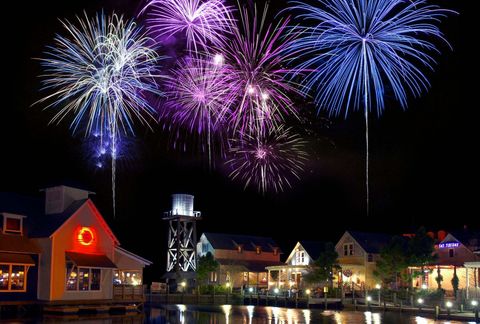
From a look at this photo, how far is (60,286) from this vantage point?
3716 cm

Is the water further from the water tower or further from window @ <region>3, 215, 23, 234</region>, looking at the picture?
the water tower

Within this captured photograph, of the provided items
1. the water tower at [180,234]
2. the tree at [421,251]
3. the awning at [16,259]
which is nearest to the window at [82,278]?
the awning at [16,259]

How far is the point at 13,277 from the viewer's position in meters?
36.1

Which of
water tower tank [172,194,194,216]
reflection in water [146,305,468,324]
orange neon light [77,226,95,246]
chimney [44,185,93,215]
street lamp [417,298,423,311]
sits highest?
water tower tank [172,194,194,216]

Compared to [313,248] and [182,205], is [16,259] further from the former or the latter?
[313,248]

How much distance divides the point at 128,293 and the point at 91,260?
445cm

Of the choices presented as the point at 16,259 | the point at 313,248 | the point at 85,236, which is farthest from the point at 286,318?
the point at 313,248

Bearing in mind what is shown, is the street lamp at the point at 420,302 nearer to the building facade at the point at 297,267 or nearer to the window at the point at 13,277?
the building facade at the point at 297,267

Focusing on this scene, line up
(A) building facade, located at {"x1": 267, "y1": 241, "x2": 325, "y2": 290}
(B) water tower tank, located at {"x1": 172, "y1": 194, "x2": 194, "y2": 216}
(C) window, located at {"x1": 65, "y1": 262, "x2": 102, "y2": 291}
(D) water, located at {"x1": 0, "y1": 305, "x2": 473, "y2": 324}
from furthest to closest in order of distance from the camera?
(B) water tower tank, located at {"x1": 172, "y1": 194, "x2": 194, "y2": 216} < (A) building facade, located at {"x1": 267, "y1": 241, "x2": 325, "y2": 290} < (C) window, located at {"x1": 65, "y1": 262, "x2": 102, "y2": 291} < (D) water, located at {"x1": 0, "y1": 305, "x2": 473, "y2": 324}

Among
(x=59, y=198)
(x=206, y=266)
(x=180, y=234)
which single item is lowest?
(x=206, y=266)

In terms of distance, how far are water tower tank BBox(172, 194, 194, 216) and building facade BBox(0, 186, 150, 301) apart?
2996 cm

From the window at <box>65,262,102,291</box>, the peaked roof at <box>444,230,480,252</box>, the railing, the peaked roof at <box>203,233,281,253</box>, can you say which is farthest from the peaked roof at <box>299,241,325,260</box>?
the window at <box>65,262,102,291</box>

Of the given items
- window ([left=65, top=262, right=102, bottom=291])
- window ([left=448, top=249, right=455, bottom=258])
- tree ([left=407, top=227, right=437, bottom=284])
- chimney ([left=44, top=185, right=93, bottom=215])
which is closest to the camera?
window ([left=65, top=262, right=102, bottom=291])

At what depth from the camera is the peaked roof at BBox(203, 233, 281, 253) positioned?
7438 cm
